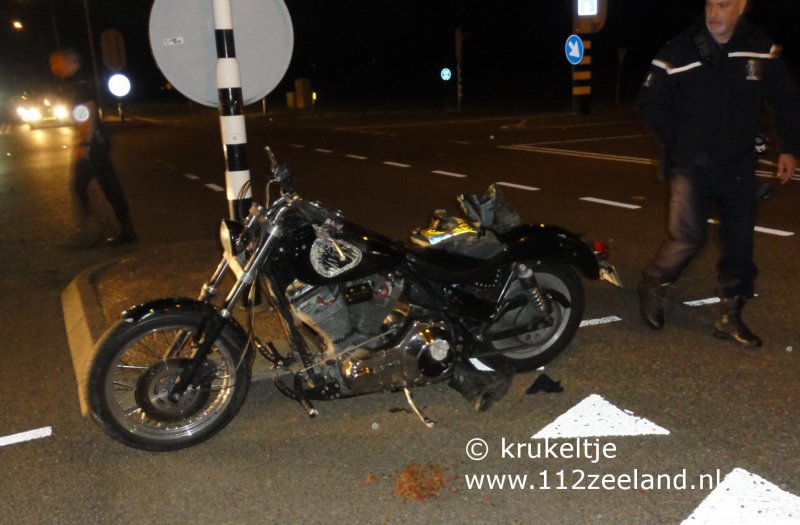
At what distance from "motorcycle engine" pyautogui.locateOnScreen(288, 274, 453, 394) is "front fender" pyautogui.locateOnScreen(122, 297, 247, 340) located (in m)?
0.42

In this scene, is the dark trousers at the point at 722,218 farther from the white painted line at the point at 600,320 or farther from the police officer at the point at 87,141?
the police officer at the point at 87,141

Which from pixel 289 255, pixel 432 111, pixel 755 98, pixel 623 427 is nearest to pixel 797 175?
pixel 755 98

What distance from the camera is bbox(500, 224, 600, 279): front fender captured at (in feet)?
14.4

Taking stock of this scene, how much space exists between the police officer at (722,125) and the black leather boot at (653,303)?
8.7 inches

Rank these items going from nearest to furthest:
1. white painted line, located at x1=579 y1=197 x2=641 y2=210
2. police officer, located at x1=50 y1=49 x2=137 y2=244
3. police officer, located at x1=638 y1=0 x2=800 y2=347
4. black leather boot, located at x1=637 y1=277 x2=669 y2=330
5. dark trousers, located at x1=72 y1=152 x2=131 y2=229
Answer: police officer, located at x1=638 y1=0 x2=800 y2=347 < black leather boot, located at x1=637 y1=277 x2=669 y2=330 < police officer, located at x1=50 y1=49 x2=137 y2=244 < dark trousers, located at x1=72 y1=152 x2=131 y2=229 < white painted line, located at x1=579 y1=197 x2=641 y2=210

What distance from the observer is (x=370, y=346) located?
13.0ft

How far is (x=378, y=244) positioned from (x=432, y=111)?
3025 centimetres

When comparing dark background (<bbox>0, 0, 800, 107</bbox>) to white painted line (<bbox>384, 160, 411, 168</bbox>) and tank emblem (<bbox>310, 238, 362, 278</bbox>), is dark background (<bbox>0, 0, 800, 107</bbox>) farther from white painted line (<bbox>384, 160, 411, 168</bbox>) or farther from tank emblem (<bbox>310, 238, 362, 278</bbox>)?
tank emblem (<bbox>310, 238, 362, 278</bbox>)

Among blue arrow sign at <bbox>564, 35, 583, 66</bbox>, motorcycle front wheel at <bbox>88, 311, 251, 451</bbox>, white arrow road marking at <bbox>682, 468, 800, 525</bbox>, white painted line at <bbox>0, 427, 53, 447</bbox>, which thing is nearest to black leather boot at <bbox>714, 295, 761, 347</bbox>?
white arrow road marking at <bbox>682, 468, 800, 525</bbox>

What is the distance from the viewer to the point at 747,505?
10.7ft

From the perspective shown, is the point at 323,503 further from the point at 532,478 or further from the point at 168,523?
the point at 532,478

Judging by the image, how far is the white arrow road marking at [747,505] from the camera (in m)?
3.17

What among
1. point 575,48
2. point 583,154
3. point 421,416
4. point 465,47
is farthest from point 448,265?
point 465,47

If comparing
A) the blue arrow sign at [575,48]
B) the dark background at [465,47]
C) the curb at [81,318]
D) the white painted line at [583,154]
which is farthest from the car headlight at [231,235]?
the dark background at [465,47]
